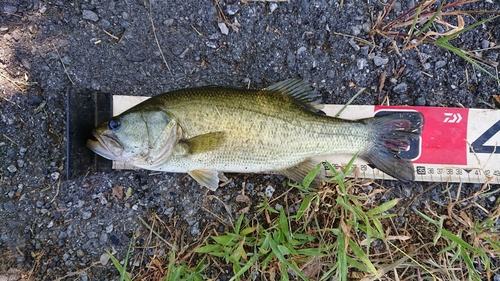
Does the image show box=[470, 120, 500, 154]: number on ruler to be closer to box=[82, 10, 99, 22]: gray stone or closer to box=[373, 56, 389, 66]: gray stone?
box=[373, 56, 389, 66]: gray stone

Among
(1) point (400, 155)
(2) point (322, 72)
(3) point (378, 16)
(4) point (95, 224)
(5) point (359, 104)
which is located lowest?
(4) point (95, 224)

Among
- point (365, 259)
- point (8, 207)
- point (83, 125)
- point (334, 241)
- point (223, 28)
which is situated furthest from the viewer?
point (223, 28)

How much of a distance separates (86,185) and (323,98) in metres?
2.34

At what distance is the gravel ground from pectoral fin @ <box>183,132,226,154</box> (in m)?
0.58

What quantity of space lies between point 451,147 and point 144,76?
2.90 meters

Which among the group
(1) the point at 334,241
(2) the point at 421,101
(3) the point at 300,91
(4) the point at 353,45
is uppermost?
(4) the point at 353,45

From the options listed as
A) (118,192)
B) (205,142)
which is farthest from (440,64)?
(118,192)

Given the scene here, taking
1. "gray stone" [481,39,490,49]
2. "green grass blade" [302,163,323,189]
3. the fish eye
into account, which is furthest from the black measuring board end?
"gray stone" [481,39,490,49]

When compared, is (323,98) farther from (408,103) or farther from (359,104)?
(408,103)

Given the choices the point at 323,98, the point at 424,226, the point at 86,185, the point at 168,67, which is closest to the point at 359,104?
the point at 323,98

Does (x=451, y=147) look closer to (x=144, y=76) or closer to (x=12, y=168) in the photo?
(x=144, y=76)

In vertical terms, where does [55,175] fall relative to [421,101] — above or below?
below

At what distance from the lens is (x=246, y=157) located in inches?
110

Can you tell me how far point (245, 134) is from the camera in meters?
2.73
